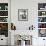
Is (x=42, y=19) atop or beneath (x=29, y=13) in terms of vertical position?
beneath

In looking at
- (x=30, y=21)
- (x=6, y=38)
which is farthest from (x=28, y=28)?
(x=6, y=38)

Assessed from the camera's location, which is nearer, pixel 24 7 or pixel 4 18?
pixel 24 7

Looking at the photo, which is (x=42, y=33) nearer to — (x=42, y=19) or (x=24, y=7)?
(x=42, y=19)

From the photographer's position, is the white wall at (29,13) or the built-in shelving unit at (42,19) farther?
the built-in shelving unit at (42,19)

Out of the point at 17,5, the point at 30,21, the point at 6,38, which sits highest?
the point at 17,5

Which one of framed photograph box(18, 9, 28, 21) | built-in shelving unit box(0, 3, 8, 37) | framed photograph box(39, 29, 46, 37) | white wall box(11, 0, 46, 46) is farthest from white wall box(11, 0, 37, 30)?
framed photograph box(39, 29, 46, 37)

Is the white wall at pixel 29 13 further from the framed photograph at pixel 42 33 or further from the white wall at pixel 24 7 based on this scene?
the framed photograph at pixel 42 33

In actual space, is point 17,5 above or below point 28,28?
above

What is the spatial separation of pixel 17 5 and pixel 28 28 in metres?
1.35

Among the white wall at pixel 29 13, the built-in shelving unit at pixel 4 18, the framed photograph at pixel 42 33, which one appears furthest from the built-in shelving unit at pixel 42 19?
the built-in shelving unit at pixel 4 18

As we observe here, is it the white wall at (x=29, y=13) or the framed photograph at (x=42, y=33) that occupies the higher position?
the white wall at (x=29, y=13)

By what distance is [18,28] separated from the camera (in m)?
6.22

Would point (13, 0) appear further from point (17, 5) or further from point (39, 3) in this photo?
point (39, 3)

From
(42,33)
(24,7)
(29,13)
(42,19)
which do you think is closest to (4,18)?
(24,7)
